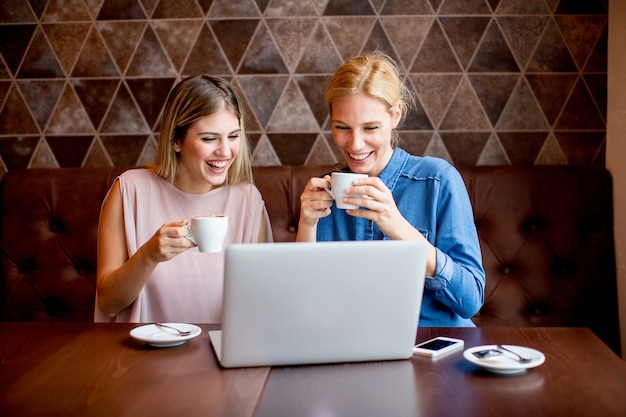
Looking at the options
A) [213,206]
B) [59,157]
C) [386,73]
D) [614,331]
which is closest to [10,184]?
[59,157]

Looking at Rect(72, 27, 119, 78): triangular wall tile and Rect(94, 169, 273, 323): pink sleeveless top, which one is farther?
Rect(72, 27, 119, 78): triangular wall tile

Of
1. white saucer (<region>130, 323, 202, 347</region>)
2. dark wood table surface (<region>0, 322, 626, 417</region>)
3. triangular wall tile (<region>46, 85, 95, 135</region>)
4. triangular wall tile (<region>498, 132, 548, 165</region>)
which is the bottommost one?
dark wood table surface (<region>0, 322, 626, 417</region>)

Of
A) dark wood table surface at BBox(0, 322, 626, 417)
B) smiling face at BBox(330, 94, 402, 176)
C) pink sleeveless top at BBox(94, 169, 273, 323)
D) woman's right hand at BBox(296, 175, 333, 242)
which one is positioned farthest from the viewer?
pink sleeveless top at BBox(94, 169, 273, 323)

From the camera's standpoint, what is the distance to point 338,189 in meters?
1.28

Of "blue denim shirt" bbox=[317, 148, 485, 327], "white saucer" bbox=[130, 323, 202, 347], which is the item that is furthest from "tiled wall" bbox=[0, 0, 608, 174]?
"white saucer" bbox=[130, 323, 202, 347]

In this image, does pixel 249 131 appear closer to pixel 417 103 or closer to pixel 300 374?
pixel 417 103

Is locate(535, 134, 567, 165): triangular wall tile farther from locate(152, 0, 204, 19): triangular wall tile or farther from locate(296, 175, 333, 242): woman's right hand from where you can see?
locate(152, 0, 204, 19): triangular wall tile

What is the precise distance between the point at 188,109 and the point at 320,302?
862 millimetres

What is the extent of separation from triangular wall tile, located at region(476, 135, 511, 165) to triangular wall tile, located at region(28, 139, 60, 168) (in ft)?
4.62

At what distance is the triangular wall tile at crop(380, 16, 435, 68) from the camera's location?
83.0 inches

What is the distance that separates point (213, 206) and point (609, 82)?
1.27 metres

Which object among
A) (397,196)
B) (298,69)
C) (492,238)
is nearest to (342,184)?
(397,196)

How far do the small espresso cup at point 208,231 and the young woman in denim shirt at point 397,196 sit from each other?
24 cm

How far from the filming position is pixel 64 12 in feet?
7.17
